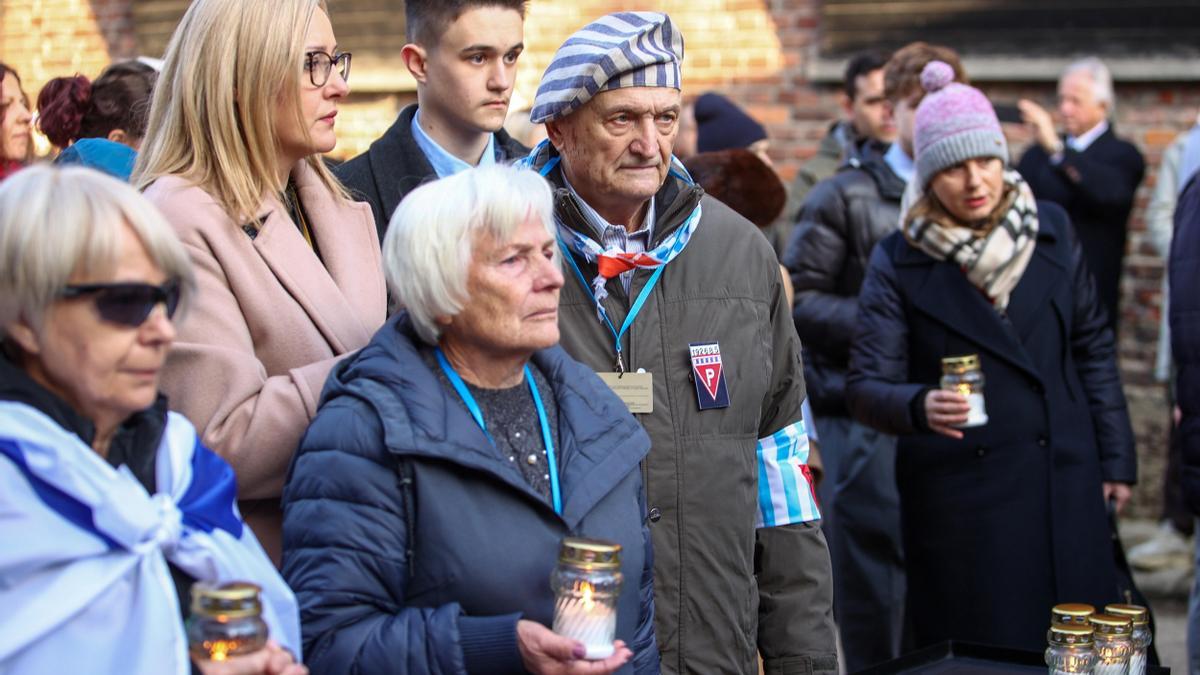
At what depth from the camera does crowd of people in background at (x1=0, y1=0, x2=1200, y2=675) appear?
2197 mm

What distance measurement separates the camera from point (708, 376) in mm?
3230

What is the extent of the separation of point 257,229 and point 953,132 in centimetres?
241

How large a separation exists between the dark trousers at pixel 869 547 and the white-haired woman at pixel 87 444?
147 inches

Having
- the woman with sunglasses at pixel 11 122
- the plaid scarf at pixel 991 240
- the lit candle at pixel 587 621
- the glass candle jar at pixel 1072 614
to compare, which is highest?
the woman with sunglasses at pixel 11 122

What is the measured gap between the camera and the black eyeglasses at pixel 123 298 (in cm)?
217

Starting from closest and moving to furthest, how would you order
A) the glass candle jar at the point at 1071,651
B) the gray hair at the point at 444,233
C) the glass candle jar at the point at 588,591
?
the glass candle jar at the point at 588,591
the gray hair at the point at 444,233
the glass candle jar at the point at 1071,651

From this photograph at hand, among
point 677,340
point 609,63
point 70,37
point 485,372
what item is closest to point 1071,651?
point 677,340

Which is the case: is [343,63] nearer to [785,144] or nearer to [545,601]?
[545,601]

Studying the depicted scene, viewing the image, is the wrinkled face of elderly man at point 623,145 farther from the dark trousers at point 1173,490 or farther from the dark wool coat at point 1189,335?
the dark trousers at point 1173,490

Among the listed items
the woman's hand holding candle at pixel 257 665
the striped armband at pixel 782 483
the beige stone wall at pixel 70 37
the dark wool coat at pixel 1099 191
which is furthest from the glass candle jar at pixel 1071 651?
the beige stone wall at pixel 70 37

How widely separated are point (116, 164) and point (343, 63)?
69cm

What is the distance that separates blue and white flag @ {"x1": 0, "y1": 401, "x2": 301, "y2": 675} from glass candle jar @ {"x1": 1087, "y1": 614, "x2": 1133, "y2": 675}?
5.85ft

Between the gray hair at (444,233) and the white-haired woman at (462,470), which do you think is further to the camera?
the gray hair at (444,233)

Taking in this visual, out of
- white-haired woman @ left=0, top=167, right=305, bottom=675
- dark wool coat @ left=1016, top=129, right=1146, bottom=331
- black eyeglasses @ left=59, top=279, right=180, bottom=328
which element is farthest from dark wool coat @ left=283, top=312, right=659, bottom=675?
dark wool coat @ left=1016, top=129, right=1146, bottom=331
